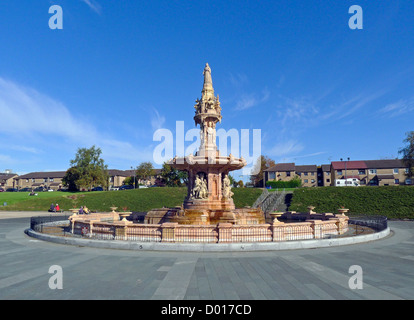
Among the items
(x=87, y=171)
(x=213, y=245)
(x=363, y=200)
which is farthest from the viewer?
(x=87, y=171)

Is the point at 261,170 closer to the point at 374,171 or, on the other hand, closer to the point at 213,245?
the point at 374,171

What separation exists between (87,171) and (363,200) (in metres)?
68.6

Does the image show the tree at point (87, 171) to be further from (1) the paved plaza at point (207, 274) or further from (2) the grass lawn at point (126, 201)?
(1) the paved plaza at point (207, 274)

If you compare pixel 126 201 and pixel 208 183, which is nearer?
pixel 208 183

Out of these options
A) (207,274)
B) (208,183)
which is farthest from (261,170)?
(207,274)

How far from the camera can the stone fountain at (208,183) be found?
1923 centimetres

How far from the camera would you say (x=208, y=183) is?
20.8m

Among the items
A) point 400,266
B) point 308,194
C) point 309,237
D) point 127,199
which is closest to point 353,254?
point 400,266

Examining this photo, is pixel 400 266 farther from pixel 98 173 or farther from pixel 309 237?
pixel 98 173

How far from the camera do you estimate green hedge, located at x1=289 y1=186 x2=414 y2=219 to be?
3503 centimetres

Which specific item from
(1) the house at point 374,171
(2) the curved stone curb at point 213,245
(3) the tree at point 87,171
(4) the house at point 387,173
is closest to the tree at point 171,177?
(3) the tree at point 87,171

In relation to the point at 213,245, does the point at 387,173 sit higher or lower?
higher

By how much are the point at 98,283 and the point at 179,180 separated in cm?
7068
